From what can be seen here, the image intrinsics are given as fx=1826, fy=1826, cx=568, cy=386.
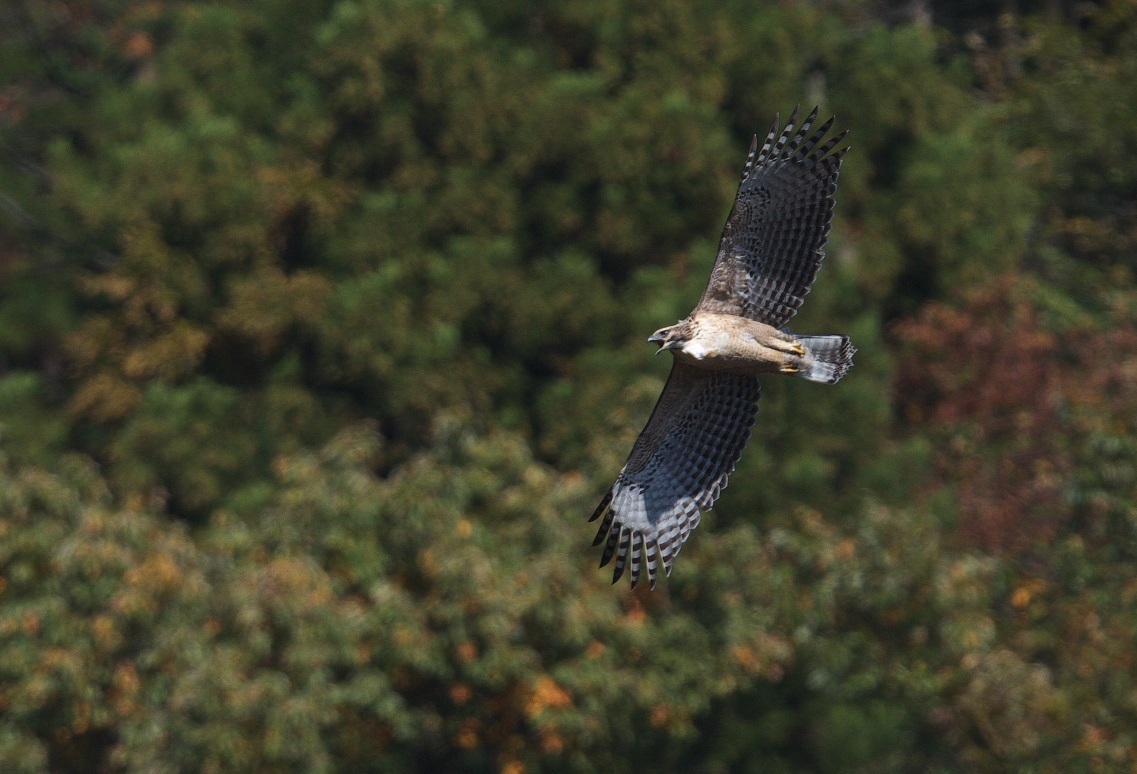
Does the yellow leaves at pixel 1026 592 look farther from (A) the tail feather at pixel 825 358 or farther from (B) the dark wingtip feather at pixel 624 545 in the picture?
(A) the tail feather at pixel 825 358

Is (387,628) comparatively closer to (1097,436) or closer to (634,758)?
(634,758)

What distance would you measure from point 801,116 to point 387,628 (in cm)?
806

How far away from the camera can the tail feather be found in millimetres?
9242

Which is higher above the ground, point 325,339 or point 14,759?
point 14,759

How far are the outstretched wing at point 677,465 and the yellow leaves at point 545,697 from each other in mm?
4842

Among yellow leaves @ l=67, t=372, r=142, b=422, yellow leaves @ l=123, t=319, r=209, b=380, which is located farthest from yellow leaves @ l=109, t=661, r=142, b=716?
yellow leaves @ l=67, t=372, r=142, b=422

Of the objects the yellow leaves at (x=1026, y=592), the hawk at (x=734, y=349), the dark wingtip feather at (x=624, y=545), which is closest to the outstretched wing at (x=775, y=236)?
the hawk at (x=734, y=349)

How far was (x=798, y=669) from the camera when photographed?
17250 mm

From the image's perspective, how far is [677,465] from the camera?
10.0 metres

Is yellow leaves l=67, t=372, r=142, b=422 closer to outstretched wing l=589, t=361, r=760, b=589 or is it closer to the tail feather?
outstretched wing l=589, t=361, r=760, b=589

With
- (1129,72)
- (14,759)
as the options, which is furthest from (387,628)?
(1129,72)

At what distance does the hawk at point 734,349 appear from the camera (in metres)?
9.23

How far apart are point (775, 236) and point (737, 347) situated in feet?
2.44

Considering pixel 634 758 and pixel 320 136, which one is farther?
pixel 320 136
